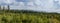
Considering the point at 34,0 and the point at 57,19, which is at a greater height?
the point at 34,0

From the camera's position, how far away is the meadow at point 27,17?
197 cm

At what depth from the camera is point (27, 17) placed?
2.02m

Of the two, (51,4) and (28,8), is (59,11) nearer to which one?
(51,4)

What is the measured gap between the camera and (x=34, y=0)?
7.22ft

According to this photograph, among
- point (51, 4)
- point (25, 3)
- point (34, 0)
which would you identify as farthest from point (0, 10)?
point (51, 4)

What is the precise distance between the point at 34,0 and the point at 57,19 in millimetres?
450

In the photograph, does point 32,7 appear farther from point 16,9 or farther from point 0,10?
point 0,10

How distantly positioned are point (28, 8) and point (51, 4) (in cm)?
34

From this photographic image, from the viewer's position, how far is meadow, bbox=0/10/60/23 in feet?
6.46

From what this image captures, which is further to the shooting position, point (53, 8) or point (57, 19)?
point (53, 8)

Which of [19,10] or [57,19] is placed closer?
[57,19]

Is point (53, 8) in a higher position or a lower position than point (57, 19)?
higher

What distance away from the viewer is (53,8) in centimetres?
216

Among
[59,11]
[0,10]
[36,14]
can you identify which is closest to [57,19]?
[59,11]
